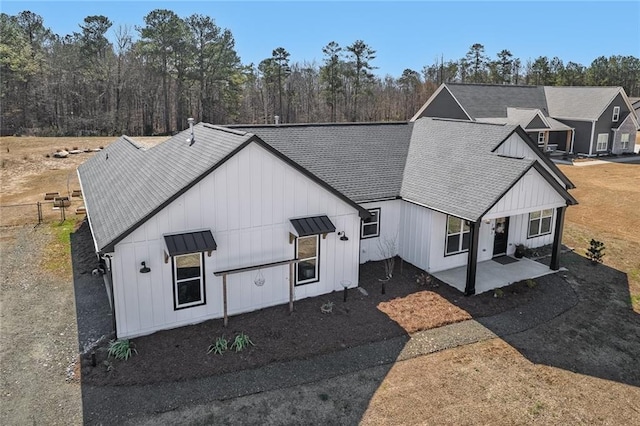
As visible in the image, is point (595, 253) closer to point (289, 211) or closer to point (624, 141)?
point (289, 211)

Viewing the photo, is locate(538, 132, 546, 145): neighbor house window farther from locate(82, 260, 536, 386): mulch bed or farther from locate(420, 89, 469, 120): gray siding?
locate(82, 260, 536, 386): mulch bed

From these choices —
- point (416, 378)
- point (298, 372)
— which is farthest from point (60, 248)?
point (416, 378)

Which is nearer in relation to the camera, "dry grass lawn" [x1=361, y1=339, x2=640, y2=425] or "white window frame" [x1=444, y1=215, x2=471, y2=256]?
"dry grass lawn" [x1=361, y1=339, x2=640, y2=425]

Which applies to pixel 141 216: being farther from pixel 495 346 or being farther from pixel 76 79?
pixel 76 79

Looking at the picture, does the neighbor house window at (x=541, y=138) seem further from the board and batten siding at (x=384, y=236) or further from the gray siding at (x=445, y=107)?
the board and batten siding at (x=384, y=236)

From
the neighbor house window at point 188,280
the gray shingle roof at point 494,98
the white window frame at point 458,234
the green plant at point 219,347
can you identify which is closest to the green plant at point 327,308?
the green plant at point 219,347

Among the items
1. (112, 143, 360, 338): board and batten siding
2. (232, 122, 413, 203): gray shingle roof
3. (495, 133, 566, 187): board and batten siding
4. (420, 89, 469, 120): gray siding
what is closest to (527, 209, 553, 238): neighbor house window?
(495, 133, 566, 187): board and batten siding

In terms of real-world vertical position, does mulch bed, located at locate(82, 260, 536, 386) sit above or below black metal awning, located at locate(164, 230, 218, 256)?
below
